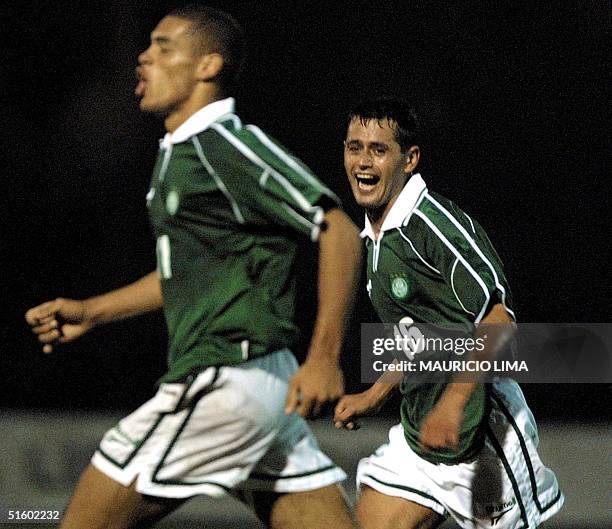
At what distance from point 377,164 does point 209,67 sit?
0.88 m

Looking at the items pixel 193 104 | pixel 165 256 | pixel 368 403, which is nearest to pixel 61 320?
pixel 165 256

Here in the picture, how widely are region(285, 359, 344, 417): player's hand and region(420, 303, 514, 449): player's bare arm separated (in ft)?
1.45

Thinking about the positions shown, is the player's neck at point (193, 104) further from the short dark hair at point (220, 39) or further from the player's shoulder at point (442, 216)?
the player's shoulder at point (442, 216)

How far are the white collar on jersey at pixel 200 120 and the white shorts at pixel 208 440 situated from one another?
1.98 feet

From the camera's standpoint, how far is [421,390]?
3695 mm

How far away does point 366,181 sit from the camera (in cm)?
391

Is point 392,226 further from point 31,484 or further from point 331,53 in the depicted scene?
point 31,484

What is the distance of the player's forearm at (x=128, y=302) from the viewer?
3230mm

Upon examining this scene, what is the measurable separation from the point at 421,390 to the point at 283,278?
0.96 m

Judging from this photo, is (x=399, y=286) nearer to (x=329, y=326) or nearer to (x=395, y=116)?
(x=395, y=116)

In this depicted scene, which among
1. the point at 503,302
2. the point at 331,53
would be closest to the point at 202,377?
the point at 503,302

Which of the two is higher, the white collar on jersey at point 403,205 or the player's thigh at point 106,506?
the white collar on jersey at point 403,205

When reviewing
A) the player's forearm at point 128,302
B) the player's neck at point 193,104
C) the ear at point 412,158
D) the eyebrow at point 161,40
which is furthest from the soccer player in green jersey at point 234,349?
the ear at point 412,158

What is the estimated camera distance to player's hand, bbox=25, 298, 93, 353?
3.26 metres
